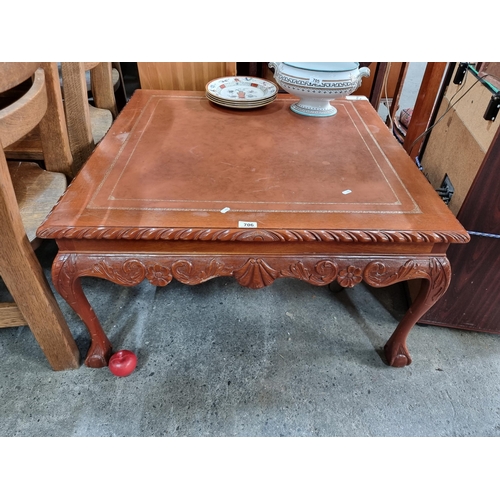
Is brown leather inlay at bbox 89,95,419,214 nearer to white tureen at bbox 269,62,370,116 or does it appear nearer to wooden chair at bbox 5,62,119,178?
white tureen at bbox 269,62,370,116

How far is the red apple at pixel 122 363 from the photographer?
43.6 inches

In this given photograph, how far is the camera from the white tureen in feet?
3.78

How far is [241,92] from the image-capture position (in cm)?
136

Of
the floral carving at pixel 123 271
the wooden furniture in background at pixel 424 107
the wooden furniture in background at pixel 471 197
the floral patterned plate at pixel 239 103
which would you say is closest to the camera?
the floral carving at pixel 123 271

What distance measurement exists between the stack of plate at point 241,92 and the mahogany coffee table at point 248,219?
0.89 ft

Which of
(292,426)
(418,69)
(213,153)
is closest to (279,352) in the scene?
(292,426)

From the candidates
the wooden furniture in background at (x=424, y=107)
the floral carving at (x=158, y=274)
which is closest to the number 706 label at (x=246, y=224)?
the floral carving at (x=158, y=274)

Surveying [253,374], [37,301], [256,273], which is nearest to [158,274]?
[256,273]

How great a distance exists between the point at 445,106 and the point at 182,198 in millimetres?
1065

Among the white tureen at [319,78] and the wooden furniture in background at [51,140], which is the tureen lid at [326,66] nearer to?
the white tureen at [319,78]

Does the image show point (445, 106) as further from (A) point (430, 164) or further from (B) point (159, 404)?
(B) point (159, 404)

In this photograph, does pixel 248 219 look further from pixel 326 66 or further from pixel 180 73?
pixel 180 73

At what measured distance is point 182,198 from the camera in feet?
2.95

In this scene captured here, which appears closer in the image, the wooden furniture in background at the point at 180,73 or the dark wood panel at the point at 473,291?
the dark wood panel at the point at 473,291
